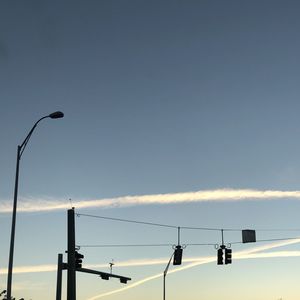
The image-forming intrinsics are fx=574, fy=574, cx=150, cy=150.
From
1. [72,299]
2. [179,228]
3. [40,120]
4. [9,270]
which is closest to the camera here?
[9,270]

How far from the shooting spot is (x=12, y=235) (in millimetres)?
26328

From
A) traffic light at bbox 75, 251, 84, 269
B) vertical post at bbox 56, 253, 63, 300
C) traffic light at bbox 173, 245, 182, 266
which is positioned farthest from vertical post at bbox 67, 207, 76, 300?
traffic light at bbox 173, 245, 182, 266

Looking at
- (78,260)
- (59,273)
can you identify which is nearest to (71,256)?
(78,260)

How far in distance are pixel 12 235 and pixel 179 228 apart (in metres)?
19.3

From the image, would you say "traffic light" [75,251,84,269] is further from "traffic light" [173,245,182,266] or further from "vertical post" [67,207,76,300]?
"traffic light" [173,245,182,266]

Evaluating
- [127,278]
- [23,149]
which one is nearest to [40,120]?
[23,149]

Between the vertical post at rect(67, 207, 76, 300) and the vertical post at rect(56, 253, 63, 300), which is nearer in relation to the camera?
the vertical post at rect(67, 207, 76, 300)

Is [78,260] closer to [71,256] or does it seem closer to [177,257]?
[71,256]

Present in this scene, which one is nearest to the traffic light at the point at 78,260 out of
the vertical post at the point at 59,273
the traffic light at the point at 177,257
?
the vertical post at the point at 59,273

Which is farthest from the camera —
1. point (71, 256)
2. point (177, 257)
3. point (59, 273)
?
point (177, 257)

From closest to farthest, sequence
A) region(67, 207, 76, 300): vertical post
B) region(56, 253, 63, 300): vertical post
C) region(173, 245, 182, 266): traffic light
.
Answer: region(67, 207, 76, 300): vertical post < region(56, 253, 63, 300): vertical post < region(173, 245, 182, 266): traffic light

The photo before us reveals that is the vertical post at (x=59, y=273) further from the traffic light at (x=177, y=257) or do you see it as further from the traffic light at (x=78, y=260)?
the traffic light at (x=177, y=257)

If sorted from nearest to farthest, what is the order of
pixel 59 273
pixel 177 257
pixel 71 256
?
pixel 71 256, pixel 59 273, pixel 177 257

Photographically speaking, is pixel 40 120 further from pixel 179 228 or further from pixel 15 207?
pixel 179 228
